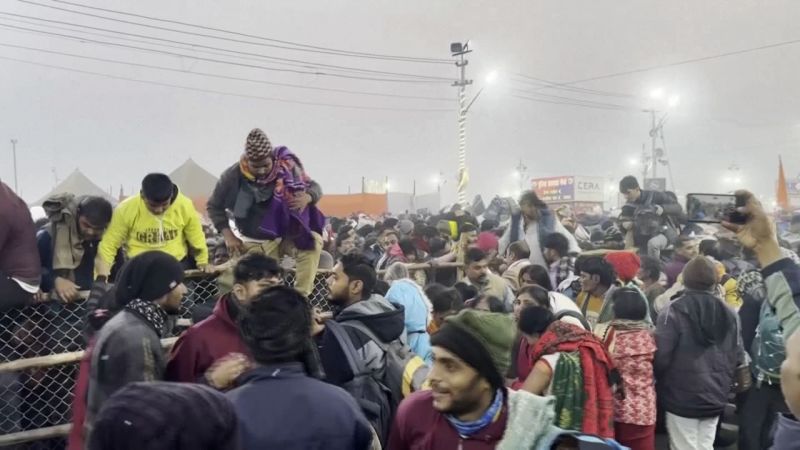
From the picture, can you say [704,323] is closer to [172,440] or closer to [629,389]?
[629,389]

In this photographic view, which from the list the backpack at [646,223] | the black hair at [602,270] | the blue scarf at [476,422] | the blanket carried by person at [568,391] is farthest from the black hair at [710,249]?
the blue scarf at [476,422]

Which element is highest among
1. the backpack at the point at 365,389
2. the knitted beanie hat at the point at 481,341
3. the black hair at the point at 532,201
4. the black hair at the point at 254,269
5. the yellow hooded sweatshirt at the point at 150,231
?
the black hair at the point at 532,201

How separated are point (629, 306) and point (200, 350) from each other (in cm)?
312

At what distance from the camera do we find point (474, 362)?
2527 millimetres

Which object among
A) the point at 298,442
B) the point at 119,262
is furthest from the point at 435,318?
the point at 298,442

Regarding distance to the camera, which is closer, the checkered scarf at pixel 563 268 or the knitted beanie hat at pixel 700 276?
the knitted beanie hat at pixel 700 276

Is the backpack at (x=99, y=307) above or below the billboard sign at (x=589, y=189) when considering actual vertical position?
below

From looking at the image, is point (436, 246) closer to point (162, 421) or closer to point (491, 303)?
point (491, 303)

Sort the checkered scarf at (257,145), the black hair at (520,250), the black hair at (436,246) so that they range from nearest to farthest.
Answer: the checkered scarf at (257,145), the black hair at (520,250), the black hair at (436,246)

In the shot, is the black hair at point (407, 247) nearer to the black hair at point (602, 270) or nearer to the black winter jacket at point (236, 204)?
the black hair at point (602, 270)

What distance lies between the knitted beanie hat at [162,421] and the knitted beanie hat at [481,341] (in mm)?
1196

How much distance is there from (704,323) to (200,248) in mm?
4221

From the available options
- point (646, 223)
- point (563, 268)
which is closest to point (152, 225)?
point (563, 268)

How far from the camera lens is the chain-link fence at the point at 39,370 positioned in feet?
13.6
